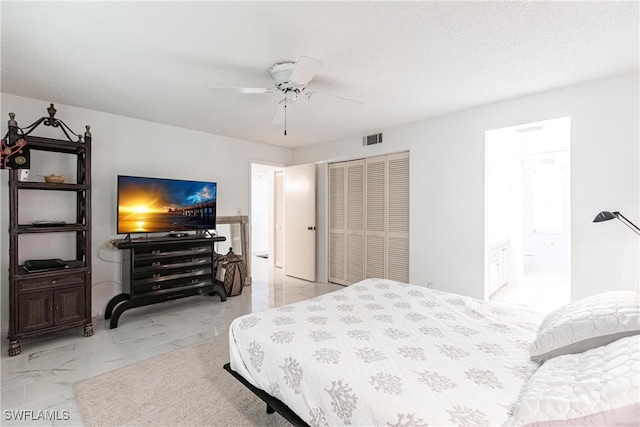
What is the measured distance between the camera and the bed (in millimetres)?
1090

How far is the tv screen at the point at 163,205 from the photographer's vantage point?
11.8 feet

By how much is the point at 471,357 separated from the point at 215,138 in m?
4.56

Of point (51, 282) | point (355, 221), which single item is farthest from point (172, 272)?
point (355, 221)

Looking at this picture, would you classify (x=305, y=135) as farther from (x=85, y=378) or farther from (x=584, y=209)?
(x=85, y=378)

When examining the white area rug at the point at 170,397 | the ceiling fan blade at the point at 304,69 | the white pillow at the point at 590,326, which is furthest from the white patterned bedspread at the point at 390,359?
the ceiling fan blade at the point at 304,69

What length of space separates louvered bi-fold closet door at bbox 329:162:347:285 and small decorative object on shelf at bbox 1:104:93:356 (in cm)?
349

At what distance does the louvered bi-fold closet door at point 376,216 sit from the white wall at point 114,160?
2.31 meters

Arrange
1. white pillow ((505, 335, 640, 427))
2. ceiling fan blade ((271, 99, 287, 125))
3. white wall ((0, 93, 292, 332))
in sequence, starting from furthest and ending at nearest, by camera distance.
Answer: white wall ((0, 93, 292, 332)) < ceiling fan blade ((271, 99, 287, 125)) < white pillow ((505, 335, 640, 427))

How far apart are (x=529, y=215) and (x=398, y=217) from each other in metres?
3.70

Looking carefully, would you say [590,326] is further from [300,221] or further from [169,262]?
[300,221]

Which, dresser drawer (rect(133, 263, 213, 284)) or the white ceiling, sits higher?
the white ceiling

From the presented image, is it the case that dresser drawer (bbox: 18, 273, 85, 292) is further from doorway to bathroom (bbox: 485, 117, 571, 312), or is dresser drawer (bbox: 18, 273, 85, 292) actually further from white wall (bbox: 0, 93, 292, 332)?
doorway to bathroom (bbox: 485, 117, 571, 312)

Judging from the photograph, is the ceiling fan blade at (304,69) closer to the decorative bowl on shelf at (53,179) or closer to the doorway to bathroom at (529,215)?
the doorway to bathroom at (529,215)

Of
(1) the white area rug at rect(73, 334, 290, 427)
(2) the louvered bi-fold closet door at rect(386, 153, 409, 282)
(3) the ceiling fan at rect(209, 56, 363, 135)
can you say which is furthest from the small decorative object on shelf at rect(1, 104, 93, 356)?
(2) the louvered bi-fold closet door at rect(386, 153, 409, 282)
